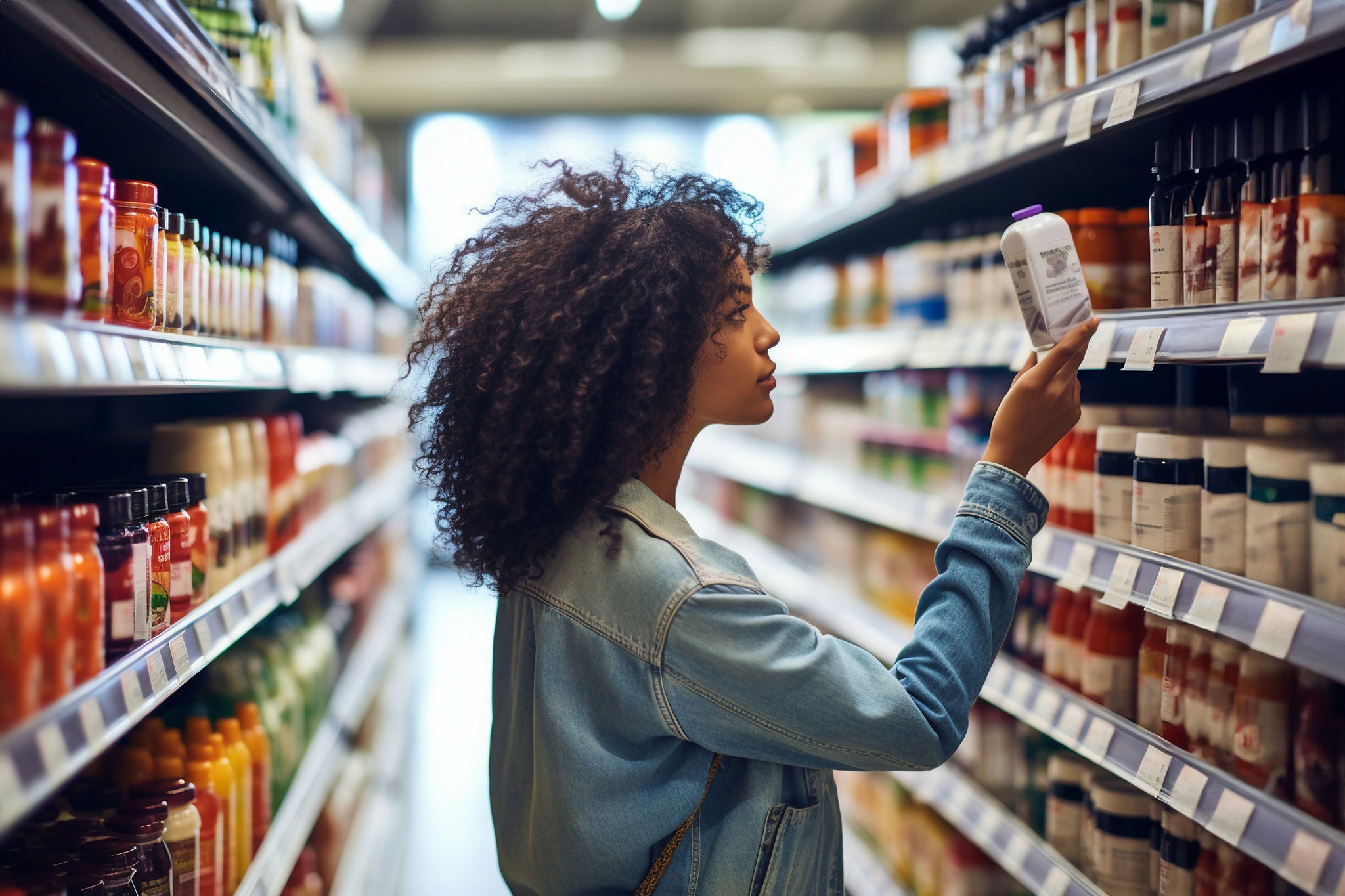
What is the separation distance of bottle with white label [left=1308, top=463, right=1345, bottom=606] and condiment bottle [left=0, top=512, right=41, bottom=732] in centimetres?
134

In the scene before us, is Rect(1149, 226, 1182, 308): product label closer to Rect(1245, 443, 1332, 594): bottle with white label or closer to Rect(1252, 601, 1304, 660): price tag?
Rect(1245, 443, 1332, 594): bottle with white label

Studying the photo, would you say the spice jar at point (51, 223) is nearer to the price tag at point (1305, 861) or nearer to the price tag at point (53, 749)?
the price tag at point (53, 749)

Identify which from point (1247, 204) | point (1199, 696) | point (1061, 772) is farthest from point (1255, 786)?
point (1247, 204)

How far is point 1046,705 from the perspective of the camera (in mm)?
1809

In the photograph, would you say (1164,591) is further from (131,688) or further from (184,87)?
(184,87)

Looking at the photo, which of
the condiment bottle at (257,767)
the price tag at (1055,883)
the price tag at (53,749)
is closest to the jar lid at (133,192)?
the price tag at (53,749)

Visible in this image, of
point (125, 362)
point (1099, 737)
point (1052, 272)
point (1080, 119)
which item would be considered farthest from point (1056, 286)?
point (125, 362)

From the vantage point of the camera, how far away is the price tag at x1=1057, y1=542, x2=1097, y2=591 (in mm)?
1629

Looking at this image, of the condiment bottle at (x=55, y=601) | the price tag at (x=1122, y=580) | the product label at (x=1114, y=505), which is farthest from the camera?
the product label at (x=1114, y=505)

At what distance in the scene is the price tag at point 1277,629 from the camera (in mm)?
1194

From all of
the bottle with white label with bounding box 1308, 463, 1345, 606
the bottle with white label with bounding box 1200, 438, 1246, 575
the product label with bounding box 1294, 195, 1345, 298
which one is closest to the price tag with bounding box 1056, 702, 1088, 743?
the bottle with white label with bounding box 1200, 438, 1246, 575

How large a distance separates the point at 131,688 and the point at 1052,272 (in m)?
1.21

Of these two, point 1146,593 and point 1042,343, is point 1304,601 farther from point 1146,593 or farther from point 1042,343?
point 1042,343

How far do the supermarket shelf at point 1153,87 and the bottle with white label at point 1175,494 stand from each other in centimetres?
46
